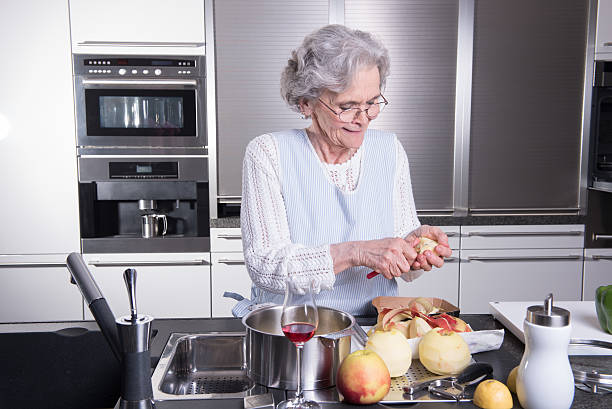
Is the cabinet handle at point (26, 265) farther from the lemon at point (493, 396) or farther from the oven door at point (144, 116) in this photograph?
the lemon at point (493, 396)

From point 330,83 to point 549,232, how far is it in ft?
6.28

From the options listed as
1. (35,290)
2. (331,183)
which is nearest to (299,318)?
(331,183)

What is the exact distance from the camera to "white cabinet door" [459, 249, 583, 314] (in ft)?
9.51

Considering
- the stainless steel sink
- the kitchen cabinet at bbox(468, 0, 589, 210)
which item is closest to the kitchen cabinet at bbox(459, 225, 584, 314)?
the kitchen cabinet at bbox(468, 0, 589, 210)

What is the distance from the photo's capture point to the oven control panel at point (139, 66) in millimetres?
2732

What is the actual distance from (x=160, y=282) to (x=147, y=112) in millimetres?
864

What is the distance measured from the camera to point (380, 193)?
170cm

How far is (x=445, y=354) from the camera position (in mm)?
1053

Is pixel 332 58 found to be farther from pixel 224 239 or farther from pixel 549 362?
pixel 224 239

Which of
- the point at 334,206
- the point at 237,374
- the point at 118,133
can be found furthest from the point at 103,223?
the point at 237,374

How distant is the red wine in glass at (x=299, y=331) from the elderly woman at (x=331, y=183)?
16.9 inches

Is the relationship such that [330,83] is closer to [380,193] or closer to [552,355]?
[380,193]

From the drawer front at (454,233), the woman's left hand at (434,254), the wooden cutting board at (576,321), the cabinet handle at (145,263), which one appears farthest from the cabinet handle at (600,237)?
the cabinet handle at (145,263)

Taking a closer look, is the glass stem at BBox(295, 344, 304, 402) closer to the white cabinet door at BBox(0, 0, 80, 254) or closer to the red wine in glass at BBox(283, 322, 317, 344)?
the red wine in glass at BBox(283, 322, 317, 344)
